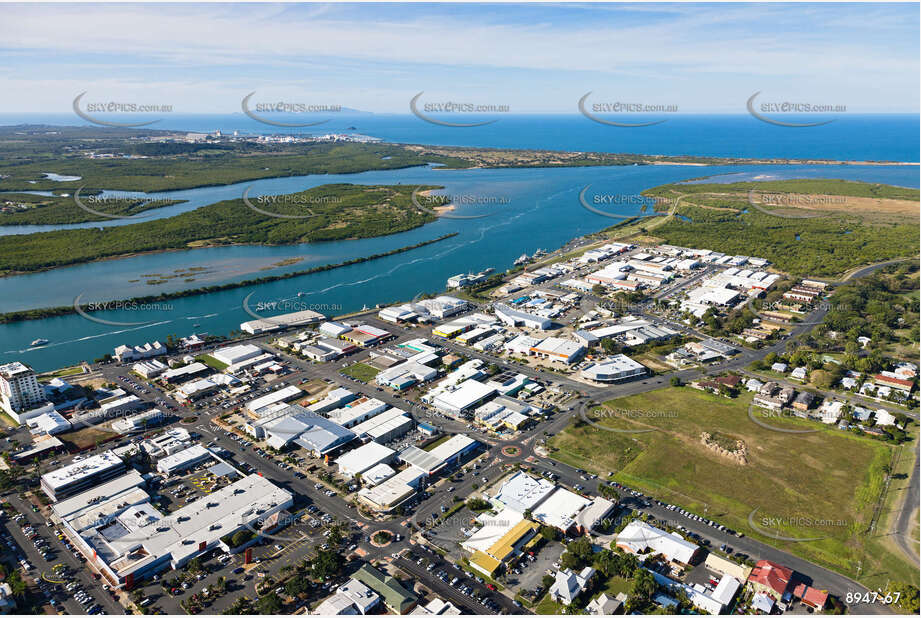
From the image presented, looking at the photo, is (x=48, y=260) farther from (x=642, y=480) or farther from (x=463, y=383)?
(x=642, y=480)

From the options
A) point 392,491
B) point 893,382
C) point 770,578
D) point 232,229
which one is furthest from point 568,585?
point 232,229

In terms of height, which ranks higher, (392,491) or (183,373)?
(183,373)

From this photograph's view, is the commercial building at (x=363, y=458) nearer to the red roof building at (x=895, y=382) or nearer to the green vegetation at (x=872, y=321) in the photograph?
the red roof building at (x=895, y=382)

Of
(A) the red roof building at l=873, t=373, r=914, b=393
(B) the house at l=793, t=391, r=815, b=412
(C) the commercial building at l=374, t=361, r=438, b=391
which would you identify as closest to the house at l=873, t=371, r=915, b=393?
(A) the red roof building at l=873, t=373, r=914, b=393

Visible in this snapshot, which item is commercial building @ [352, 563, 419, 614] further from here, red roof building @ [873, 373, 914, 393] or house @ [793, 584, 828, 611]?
red roof building @ [873, 373, 914, 393]

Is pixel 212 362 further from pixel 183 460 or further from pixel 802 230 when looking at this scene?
pixel 802 230

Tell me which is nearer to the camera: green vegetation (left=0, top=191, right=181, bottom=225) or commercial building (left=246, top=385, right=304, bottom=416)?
commercial building (left=246, top=385, right=304, bottom=416)
